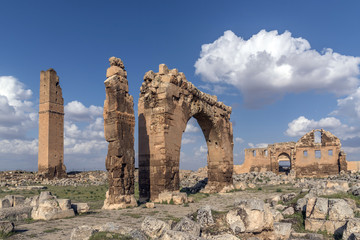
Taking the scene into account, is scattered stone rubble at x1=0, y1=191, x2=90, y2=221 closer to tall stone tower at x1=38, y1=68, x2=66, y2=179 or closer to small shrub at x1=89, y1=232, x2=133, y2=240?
small shrub at x1=89, y1=232, x2=133, y2=240

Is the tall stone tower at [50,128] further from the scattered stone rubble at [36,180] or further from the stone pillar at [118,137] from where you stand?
the stone pillar at [118,137]

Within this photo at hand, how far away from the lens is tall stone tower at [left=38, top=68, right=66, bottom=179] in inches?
1051

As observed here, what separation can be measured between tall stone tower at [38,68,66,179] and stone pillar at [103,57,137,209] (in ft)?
61.3

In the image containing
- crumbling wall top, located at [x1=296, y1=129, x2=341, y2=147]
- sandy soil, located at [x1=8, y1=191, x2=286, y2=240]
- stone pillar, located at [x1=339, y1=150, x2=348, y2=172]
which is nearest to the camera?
sandy soil, located at [x1=8, y1=191, x2=286, y2=240]

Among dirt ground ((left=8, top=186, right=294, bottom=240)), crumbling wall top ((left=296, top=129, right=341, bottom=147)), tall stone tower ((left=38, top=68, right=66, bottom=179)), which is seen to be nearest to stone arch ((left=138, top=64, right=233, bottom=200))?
dirt ground ((left=8, top=186, right=294, bottom=240))

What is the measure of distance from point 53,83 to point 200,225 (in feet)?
82.7

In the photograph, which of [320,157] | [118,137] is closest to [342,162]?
[320,157]

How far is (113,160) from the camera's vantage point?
32.7 feet

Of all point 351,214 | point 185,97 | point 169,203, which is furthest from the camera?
point 185,97

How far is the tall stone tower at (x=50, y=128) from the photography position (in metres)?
26.7

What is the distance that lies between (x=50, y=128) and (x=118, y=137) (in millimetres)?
19294

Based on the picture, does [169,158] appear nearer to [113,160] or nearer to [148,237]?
[113,160]

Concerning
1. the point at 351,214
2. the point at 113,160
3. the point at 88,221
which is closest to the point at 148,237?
the point at 88,221

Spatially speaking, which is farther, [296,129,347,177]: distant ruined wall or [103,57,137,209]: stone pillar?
[296,129,347,177]: distant ruined wall
